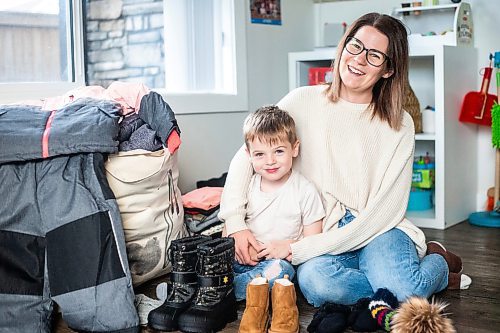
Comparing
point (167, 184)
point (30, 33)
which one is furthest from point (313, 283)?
point (30, 33)

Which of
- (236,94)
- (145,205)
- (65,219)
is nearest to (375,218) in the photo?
(145,205)

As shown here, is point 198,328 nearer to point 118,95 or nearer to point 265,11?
point 118,95

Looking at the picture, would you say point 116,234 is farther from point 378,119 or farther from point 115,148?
point 378,119

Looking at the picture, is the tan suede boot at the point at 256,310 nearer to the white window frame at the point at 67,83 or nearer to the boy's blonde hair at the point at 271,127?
the boy's blonde hair at the point at 271,127

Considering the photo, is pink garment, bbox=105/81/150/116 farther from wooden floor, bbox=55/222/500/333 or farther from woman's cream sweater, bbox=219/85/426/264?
wooden floor, bbox=55/222/500/333

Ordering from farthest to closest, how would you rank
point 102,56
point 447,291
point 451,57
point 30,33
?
point 451,57 < point 102,56 < point 30,33 < point 447,291

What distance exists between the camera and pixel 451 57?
10.9ft

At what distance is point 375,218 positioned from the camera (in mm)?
2293

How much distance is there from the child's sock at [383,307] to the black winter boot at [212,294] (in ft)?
1.29

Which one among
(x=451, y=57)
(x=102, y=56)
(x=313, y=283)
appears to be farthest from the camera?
(x=451, y=57)

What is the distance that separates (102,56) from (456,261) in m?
1.58

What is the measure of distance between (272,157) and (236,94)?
3.81 ft

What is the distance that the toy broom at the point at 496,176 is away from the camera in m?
3.36

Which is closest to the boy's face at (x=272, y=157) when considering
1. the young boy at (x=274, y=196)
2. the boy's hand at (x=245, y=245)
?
the young boy at (x=274, y=196)
